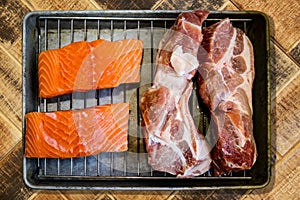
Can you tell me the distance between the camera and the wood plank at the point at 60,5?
3.03m

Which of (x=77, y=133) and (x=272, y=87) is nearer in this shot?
(x=77, y=133)

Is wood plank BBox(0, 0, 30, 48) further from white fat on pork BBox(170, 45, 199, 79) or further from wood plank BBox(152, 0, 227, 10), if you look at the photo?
white fat on pork BBox(170, 45, 199, 79)

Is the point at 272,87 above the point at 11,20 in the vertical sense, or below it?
below

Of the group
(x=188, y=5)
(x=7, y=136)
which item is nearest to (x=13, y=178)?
Result: (x=7, y=136)

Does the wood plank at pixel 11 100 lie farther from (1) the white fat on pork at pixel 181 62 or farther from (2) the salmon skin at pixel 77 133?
(1) the white fat on pork at pixel 181 62

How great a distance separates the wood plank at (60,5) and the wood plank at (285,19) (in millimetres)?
1126

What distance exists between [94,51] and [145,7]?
47 cm

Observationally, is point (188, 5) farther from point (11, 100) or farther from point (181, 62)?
point (11, 100)

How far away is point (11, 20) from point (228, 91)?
4.83ft

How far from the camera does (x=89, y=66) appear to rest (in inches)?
112

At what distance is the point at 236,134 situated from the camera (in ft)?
9.18

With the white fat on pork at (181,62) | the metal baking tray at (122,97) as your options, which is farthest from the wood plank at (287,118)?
the white fat on pork at (181,62)

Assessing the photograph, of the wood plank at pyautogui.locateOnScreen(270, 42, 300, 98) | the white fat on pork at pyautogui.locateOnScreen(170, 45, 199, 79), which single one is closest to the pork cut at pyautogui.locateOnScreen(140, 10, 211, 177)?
the white fat on pork at pyautogui.locateOnScreen(170, 45, 199, 79)

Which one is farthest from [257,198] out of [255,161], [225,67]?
[225,67]
